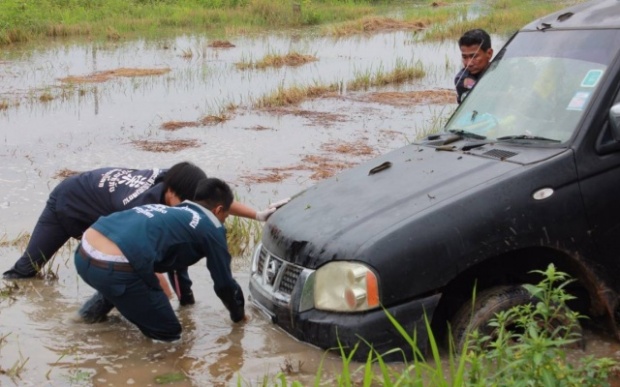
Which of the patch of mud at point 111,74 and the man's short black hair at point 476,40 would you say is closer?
the man's short black hair at point 476,40

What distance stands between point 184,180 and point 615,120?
257 centimetres

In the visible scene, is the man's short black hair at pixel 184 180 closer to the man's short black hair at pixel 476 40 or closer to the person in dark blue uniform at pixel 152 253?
the person in dark blue uniform at pixel 152 253

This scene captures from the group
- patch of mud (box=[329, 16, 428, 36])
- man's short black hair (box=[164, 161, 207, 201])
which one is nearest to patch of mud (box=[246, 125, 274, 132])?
man's short black hair (box=[164, 161, 207, 201])

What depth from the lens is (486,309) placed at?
4.77 metres

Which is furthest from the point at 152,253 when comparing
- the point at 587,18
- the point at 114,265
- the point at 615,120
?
the point at 587,18

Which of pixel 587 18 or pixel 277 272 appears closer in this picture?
pixel 277 272

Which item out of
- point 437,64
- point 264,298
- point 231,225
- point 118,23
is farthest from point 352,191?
point 118,23

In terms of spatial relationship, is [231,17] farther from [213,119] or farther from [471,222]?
[471,222]

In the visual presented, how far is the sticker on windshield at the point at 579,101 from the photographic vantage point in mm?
5183

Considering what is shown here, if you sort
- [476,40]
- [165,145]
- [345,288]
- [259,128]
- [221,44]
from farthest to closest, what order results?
[221,44], [259,128], [165,145], [476,40], [345,288]

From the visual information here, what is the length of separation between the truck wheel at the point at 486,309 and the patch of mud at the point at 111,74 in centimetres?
1388

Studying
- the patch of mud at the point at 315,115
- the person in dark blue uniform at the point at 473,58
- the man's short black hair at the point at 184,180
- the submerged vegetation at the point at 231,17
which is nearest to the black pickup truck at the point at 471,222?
the man's short black hair at the point at 184,180

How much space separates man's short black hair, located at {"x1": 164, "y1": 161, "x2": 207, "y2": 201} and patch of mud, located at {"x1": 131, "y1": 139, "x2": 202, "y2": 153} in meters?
6.02

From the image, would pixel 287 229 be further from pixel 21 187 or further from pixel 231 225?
pixel 21 187
